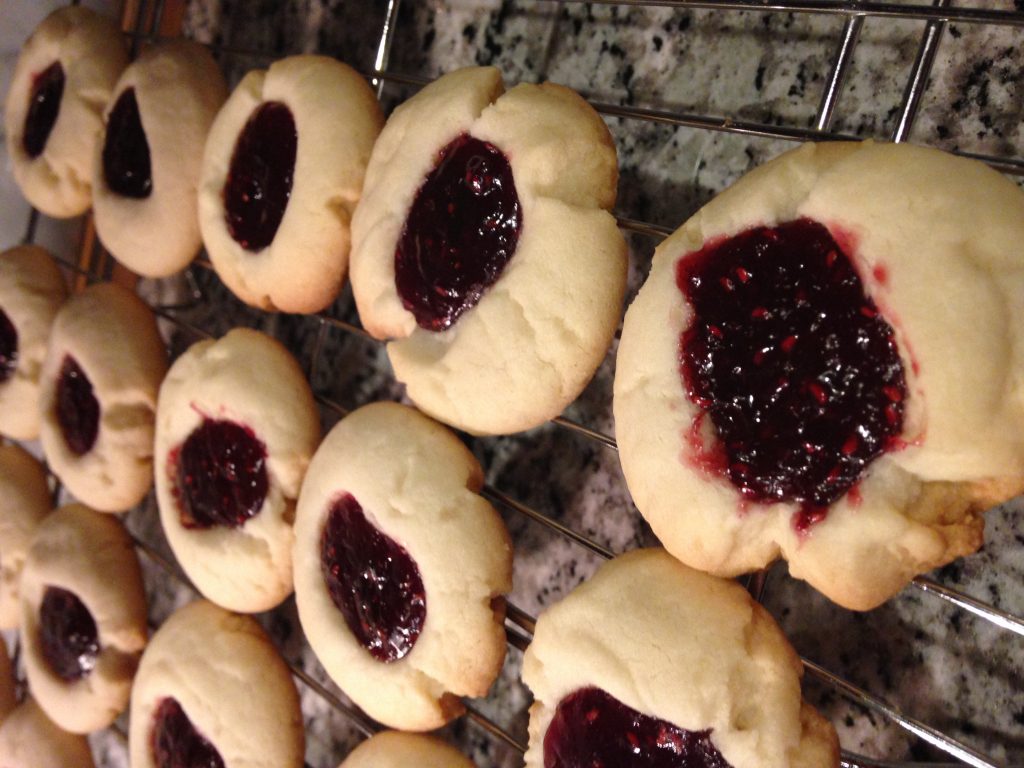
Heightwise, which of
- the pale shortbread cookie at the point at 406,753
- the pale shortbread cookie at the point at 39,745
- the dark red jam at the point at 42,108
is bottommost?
the pale shortbread cookie at the point at 39,745

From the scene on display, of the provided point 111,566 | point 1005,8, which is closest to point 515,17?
point 1005,8

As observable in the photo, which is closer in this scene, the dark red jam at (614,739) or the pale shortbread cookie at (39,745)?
the dark red jam at (614,739)

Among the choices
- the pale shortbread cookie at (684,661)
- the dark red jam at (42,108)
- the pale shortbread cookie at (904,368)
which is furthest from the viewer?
the dark red jam at (42,108)

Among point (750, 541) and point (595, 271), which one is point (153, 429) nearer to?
point (595, 271)

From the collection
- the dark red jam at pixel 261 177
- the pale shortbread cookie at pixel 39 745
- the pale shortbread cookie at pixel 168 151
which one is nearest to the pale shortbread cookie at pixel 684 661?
the dark red jam at pixel 261 177

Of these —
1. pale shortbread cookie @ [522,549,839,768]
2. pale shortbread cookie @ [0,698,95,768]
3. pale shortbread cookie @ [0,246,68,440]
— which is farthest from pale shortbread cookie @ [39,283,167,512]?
pale shortbread cookie @ [522,549,839,768]

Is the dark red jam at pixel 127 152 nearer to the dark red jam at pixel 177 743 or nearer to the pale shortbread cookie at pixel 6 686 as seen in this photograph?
the dark red jam at pixel 177 743

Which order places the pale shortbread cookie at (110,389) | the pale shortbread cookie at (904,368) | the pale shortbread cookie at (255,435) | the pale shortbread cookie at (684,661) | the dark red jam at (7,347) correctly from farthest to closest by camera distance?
the dark red jam at (7,347)
the pale shortbread cookie at (110,389)
the pale shortbread cookie at (255,435)
the pale shortbread cookie at (684,661)
the pale shortbread cookie at (904,368)
